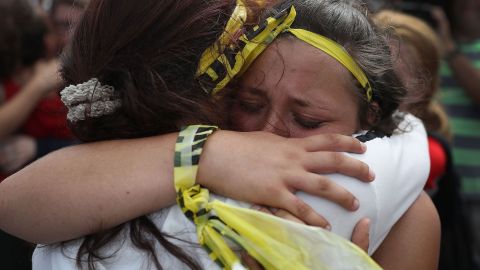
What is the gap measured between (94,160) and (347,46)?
0.60 meters

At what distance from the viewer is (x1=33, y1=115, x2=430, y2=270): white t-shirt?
123 centimetres

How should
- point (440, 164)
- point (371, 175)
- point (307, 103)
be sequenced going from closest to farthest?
1. point (371, 175)
2. point (307, 103)
3. point (440, 164)

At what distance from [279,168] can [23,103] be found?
97.9 inches

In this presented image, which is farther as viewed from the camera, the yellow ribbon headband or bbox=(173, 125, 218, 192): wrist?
the yellow ribbon headband

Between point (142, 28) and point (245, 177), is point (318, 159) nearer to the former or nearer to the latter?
point (245, 177)

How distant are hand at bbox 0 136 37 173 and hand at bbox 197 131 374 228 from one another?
7.31 ft

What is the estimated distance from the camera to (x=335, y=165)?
1230 mm

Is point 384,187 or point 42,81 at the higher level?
point 384,187

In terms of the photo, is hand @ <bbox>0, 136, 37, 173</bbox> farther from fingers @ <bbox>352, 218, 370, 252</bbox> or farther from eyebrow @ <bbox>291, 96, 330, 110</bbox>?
fingers @ <bbox>352, 218, 370, 252</bbox>

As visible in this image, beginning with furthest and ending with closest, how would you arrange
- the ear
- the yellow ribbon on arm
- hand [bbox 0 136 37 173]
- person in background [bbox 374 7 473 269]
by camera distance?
hand [bbox 0 136 37 173] < person in background [bbox 374 7 473 269] < the ear < the yellow ribbon on arm

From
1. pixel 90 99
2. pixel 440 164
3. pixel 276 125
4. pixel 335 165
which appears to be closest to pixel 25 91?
pixel 440 164

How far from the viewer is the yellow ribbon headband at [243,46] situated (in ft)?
4.40

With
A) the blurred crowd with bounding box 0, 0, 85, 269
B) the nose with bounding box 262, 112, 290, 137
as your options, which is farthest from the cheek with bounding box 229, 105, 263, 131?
the blurred crowd with bounding box 0, 0, 85, 269

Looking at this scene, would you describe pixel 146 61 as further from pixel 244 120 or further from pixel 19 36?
pixel 19 36
